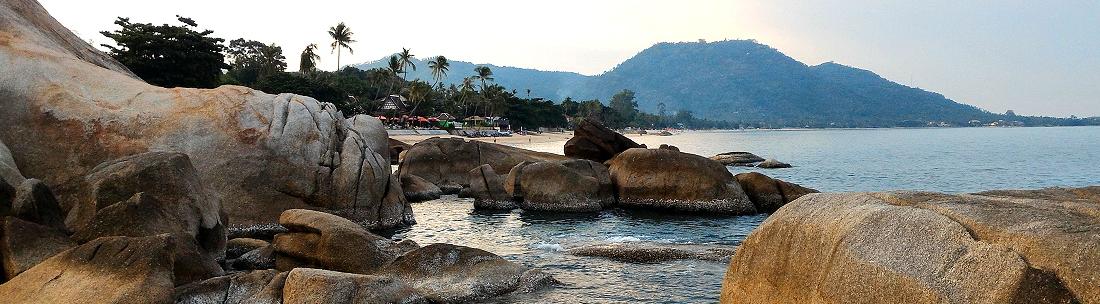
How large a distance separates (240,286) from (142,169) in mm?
4208

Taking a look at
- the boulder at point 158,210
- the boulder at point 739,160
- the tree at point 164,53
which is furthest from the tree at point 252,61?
the boulder at point 158,210

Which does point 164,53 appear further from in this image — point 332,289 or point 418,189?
point 332,289

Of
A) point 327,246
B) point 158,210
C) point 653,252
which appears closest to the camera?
point 158,210

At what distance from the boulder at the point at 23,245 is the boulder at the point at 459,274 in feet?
18.7

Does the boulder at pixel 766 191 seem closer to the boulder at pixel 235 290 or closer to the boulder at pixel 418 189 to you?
the boulder at pixel 418 189

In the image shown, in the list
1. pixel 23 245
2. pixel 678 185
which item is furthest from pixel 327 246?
pixel 678 185

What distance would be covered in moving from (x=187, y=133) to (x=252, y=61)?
9616 centimetres

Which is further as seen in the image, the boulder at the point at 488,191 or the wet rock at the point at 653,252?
the boulder at the point at 488,191

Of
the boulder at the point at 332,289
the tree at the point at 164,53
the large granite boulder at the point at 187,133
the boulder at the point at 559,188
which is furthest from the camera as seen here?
the tree at the point at 164,53

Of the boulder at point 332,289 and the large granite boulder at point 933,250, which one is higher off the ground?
the large granite boulder at point 933,250

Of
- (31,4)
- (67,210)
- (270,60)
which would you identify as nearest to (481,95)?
(270,60)

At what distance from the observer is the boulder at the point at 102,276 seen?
36.8ft

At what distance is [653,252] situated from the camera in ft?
65.0

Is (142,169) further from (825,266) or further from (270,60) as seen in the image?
(270,60)
